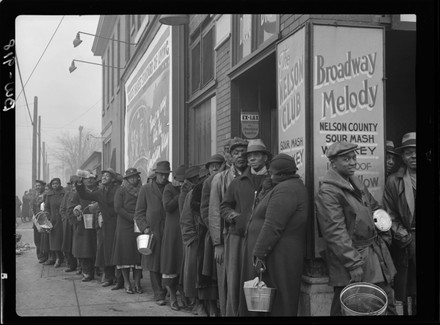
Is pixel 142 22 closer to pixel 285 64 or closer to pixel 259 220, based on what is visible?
pixel 285 64

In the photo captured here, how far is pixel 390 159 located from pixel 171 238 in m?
1.79

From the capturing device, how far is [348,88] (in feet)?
16.4

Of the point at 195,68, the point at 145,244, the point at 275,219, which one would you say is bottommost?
the point at 145,244

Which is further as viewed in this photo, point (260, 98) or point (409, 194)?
point (260, 98)

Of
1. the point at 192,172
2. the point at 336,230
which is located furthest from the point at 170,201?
the point at 336,230

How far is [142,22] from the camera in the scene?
479cm

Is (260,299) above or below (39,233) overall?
below

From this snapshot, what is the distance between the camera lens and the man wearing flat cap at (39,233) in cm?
482

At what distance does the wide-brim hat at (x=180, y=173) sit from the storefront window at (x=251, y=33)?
1026 mm

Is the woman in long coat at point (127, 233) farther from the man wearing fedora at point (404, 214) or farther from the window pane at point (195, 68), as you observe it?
the man wearing fedora at point (404, 214)

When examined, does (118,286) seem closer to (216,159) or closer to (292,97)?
(216,159)

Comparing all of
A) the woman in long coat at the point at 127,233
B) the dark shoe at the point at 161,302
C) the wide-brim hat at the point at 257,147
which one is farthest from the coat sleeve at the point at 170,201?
the dark shoe at the point at 161,302

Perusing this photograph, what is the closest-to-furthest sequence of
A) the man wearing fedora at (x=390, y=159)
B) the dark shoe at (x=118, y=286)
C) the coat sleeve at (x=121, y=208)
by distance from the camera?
the dark shoe at (x=118, y=286)
the coat sleeve at (x=121, y=208)
the man wearing fedora at (x=390, y=159)

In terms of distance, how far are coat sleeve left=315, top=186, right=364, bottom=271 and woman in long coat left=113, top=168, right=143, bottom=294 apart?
1.34 m
